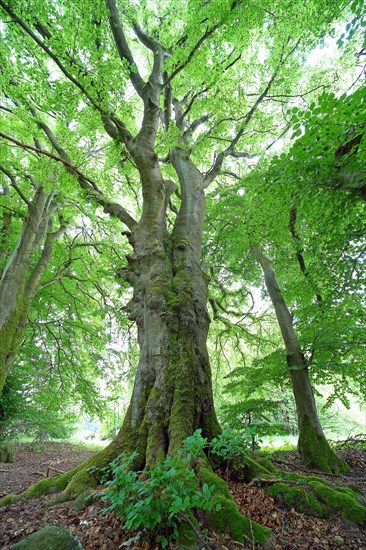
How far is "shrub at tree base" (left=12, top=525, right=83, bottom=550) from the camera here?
5.95 ft

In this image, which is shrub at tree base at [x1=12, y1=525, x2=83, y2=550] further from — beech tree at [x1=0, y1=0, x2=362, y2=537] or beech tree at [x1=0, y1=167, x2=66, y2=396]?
beech tree at [x1=0, y1=167, x2=66, y2=396]

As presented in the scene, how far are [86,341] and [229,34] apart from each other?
8.61m

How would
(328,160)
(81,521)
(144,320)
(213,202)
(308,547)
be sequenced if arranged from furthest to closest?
(213,202), (144,320), (328,160), (81,521), (308,547)

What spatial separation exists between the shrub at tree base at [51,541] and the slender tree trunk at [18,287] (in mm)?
4507

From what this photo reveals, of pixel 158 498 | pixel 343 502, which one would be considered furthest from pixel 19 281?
pixel 343 502

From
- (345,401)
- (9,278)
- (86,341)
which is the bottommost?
(345,401)

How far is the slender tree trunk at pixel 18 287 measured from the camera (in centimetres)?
577

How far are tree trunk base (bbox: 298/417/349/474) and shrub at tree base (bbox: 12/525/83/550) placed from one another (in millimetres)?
4587

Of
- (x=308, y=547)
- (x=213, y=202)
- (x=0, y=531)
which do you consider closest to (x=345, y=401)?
(x=308, y=547)

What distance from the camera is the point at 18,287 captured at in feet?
19.9

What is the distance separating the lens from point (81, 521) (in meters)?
2.31

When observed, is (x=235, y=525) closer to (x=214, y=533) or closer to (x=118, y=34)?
(x=214, y=533)

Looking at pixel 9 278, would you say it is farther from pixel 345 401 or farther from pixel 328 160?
pixel 345 401

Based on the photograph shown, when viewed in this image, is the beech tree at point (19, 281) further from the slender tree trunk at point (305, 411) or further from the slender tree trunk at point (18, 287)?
the slender tree trunk at point (305, 411)
